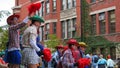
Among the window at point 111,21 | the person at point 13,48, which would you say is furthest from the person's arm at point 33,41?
the window at point 111,21

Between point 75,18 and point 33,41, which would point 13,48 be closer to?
point 33,41

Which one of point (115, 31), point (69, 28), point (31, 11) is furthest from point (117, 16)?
point (31, 11)

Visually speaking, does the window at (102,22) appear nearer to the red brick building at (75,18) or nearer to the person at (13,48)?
the red brick building at (75,18)

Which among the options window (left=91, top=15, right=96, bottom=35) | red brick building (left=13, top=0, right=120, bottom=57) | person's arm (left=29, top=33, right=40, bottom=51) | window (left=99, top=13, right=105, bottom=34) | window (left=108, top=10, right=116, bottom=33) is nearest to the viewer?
person's arm (left=29, top=33, right=40, bottom=51)

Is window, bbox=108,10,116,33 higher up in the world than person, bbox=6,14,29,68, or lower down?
higher up

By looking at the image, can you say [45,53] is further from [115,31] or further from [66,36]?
[66,36]

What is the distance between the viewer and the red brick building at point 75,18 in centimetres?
4192

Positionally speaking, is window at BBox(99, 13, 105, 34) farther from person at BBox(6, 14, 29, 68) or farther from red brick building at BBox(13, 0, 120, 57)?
person at BBox(6, 14, 29, 68)

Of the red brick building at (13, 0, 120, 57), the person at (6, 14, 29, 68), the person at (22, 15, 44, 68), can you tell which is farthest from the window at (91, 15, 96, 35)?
the person at (22, 15, 44, 68)

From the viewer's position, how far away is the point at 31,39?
9.92 metres

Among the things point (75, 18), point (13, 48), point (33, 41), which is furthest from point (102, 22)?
point (33, 41)

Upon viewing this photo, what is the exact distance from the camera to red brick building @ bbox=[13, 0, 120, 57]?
138 ft

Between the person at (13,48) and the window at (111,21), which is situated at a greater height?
the window at (111,21)

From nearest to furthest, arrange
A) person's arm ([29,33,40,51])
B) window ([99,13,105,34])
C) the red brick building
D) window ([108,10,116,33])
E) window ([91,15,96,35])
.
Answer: person's arm ([29,33,40,51]), the red brick building, window ([108,10,116,33]), window ([99,13,105,34]), window ([91,15,96,35])
